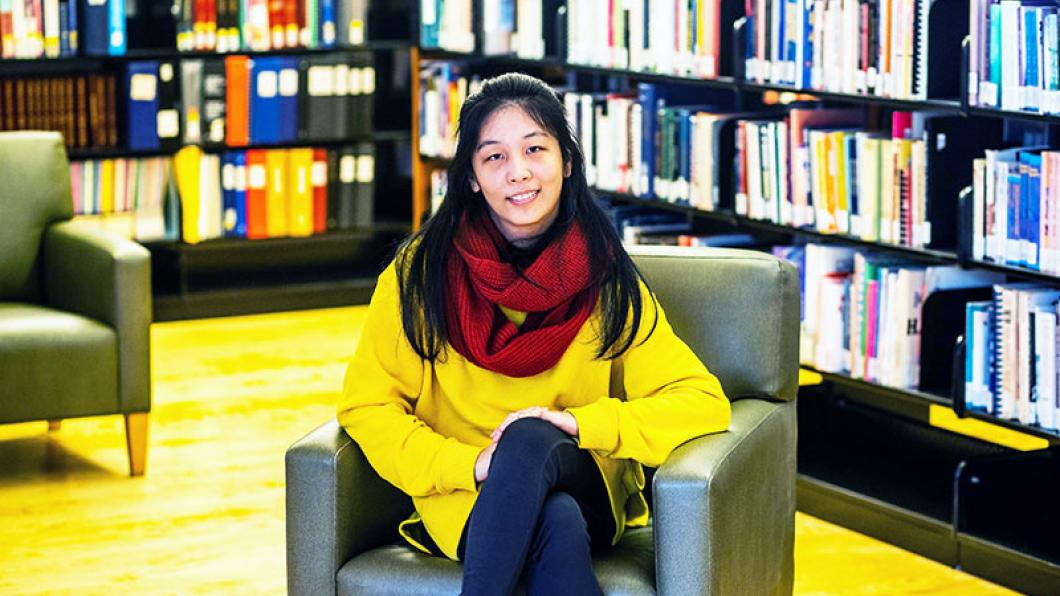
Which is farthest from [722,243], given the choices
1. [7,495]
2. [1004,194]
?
[7,495]

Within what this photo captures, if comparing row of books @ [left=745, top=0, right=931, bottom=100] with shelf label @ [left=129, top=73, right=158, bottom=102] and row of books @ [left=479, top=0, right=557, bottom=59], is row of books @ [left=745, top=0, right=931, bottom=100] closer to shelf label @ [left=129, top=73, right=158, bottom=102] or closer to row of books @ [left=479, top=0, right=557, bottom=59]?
row of books @ [left=479, top=0, right=557, bottom=59]

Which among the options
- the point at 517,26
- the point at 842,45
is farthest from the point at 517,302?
the point at 517,26

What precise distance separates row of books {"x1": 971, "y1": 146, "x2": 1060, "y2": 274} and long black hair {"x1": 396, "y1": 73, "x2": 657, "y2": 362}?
3.79 ft

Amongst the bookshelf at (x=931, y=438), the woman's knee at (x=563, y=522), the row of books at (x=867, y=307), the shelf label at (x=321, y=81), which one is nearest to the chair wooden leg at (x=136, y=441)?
the bookshelf at (x=931, y=438)

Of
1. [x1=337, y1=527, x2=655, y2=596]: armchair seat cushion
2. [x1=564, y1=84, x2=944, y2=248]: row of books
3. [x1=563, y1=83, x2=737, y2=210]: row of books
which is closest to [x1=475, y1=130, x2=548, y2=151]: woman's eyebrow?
[x1=337, y1=527, x2=655, y2=596]: armchair seat cushion

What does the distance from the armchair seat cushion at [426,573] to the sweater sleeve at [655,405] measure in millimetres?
148

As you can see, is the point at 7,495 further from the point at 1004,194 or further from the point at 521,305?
the point at 1004,194

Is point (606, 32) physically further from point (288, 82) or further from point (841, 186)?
point (288, 82)

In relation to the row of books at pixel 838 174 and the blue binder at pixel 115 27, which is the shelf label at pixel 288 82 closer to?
the blue binder at pixel 115 27

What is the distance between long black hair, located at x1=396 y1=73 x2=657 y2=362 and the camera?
2.60m

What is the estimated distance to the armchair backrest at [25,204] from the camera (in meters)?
Result: 4.43

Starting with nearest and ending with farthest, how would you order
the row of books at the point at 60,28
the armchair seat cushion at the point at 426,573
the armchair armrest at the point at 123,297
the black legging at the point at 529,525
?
1. the black legging at the point at 529,525
2. the armchair seat cushion at the point at 426,573
3. the armchair armrest at the point at 123,297
4. the row of books at the point at 60,28

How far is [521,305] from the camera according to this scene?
8.54ft

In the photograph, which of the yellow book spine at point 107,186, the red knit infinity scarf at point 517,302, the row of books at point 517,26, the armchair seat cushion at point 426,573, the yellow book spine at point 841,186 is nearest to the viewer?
the armchair seat cushion at point 426,573
